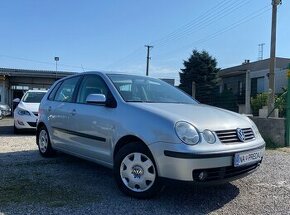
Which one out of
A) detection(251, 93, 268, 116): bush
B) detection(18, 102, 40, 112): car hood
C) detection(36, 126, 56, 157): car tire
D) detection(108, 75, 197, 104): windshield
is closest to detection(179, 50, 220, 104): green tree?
detection(251, 93, 268, 116): bush

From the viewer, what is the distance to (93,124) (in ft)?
18.7

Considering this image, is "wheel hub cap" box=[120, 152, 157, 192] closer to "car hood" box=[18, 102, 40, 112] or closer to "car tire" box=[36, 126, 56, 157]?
"car tire" box=[36, 126, 56, 157]

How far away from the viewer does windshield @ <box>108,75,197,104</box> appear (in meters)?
5.68

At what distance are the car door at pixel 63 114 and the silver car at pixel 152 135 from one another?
3 cm

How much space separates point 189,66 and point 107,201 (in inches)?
1444

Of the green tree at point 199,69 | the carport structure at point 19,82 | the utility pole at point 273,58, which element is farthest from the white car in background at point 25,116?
Answer: the green tree at point 199,69

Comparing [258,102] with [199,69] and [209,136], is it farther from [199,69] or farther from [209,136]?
[199,69]

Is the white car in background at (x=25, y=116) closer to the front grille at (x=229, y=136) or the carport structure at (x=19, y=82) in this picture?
the front grille at (x=229, y=136)

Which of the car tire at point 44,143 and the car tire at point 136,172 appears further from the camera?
the car tire at point 44,143

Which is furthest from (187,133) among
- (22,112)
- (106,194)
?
(22,112)

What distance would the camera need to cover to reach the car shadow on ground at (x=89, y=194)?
15.1ft

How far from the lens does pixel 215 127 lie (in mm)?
4652

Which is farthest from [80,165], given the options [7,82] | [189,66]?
[189,66]

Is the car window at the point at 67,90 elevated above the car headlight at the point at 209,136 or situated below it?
above
